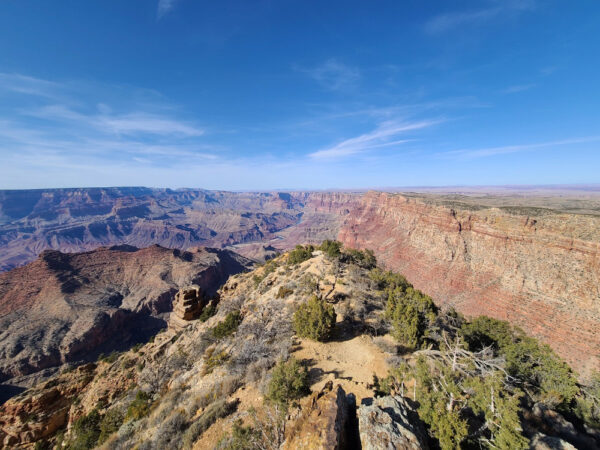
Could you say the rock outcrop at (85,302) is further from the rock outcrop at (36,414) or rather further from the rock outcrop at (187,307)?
the rock outcrop at (36,414)

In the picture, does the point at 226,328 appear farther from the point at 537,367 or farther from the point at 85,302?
the point at 85,302

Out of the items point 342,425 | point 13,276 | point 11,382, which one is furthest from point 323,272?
point 13,276

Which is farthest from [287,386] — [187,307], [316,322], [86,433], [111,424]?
[187,307]

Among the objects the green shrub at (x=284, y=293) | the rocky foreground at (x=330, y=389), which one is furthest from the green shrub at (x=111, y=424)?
the green shrub at (x=284, y=293)

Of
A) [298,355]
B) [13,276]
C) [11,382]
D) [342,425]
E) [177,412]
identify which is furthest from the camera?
[13,276]

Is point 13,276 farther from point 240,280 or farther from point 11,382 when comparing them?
point 240,280
